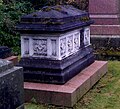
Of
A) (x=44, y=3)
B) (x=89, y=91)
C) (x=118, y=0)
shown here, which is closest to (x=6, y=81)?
(x=89, y=91)

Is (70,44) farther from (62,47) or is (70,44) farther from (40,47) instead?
(40,47)

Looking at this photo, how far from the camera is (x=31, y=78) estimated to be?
5566 mm

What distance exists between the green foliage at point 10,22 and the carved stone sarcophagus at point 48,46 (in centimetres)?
413

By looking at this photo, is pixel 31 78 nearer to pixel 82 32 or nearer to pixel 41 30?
pixel 41 30

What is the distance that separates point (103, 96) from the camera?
555 cm

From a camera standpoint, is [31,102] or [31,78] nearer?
→ [31,102]

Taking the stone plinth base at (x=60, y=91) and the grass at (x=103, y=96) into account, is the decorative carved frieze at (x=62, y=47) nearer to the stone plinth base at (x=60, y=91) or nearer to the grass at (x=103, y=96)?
the stone plinth base at (x=60, y=91)

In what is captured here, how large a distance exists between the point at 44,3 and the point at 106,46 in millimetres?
4448

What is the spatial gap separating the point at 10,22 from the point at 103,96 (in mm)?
5566

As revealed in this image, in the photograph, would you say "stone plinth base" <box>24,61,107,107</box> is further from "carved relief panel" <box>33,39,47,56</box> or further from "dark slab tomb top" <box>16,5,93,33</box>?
"dark slab tomb top" <box>16,5,93,33</box>

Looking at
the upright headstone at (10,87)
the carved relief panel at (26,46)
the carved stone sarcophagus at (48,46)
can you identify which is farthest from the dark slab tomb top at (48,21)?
the upright headstone at (10,87)

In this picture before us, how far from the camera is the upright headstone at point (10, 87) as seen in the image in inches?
121

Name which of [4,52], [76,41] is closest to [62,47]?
[76,41]

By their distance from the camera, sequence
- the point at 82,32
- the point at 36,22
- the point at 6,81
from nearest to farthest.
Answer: the point at 6,81 → the point at 36,22 → the point at 82,32
